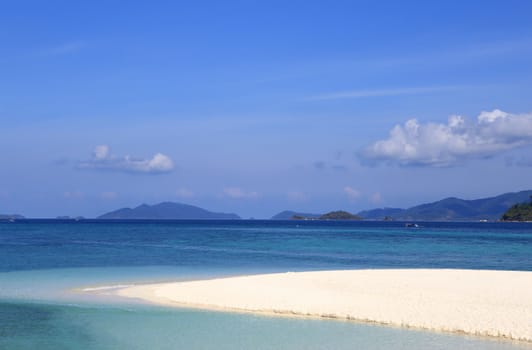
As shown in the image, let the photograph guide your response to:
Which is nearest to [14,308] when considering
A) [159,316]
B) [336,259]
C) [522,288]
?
[159,316]

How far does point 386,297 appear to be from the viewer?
2602cm

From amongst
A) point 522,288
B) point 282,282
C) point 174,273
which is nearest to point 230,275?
point 174,273

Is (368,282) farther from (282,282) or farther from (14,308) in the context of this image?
(14,308)

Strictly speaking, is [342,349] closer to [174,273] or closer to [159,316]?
[159,316]

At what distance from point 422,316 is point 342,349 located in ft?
15.6

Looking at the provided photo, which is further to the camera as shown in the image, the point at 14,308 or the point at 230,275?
the point at 230,275

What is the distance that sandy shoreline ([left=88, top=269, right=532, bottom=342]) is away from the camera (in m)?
21.1

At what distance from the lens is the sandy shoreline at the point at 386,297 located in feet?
69.3

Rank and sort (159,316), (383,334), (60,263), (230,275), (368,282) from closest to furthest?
(383,334) → (159,316) → (368,282) → (230,275) → (60,263)

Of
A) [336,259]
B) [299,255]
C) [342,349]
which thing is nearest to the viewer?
[342,349]

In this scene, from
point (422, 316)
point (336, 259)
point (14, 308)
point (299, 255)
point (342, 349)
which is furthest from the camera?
point (299, 255)

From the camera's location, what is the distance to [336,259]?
53.1 metres

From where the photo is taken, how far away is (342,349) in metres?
18.4

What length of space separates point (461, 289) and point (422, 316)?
6823mm
